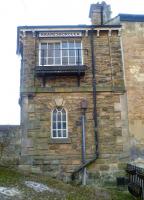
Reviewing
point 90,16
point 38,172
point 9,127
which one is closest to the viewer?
point 38,172

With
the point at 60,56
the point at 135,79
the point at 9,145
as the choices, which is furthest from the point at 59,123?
the point at 135,79

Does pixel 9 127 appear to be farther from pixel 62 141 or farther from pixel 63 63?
pixel 63 63

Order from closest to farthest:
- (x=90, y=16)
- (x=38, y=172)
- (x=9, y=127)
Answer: (x=38, y=172) → (x=9, y=127) → (x=90, y=16)

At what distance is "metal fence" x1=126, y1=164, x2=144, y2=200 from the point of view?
1294 cm

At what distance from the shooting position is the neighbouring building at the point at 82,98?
16406mm

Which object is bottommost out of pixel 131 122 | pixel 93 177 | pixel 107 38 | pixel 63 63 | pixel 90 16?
pixel 93 177

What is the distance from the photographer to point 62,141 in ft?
54.1

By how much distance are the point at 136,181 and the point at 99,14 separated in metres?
10.0

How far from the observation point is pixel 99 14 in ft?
65.4

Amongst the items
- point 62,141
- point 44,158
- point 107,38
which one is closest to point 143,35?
point 107,38

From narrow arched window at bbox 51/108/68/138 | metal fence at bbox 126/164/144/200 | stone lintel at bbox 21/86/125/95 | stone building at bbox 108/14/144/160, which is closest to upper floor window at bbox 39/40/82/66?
stone lintel at bbox 21/86/125/95

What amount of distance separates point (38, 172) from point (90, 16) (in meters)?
9.45

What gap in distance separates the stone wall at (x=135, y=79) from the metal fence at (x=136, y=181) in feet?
4.48

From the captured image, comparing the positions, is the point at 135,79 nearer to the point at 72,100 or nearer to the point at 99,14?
the point at 72,100
